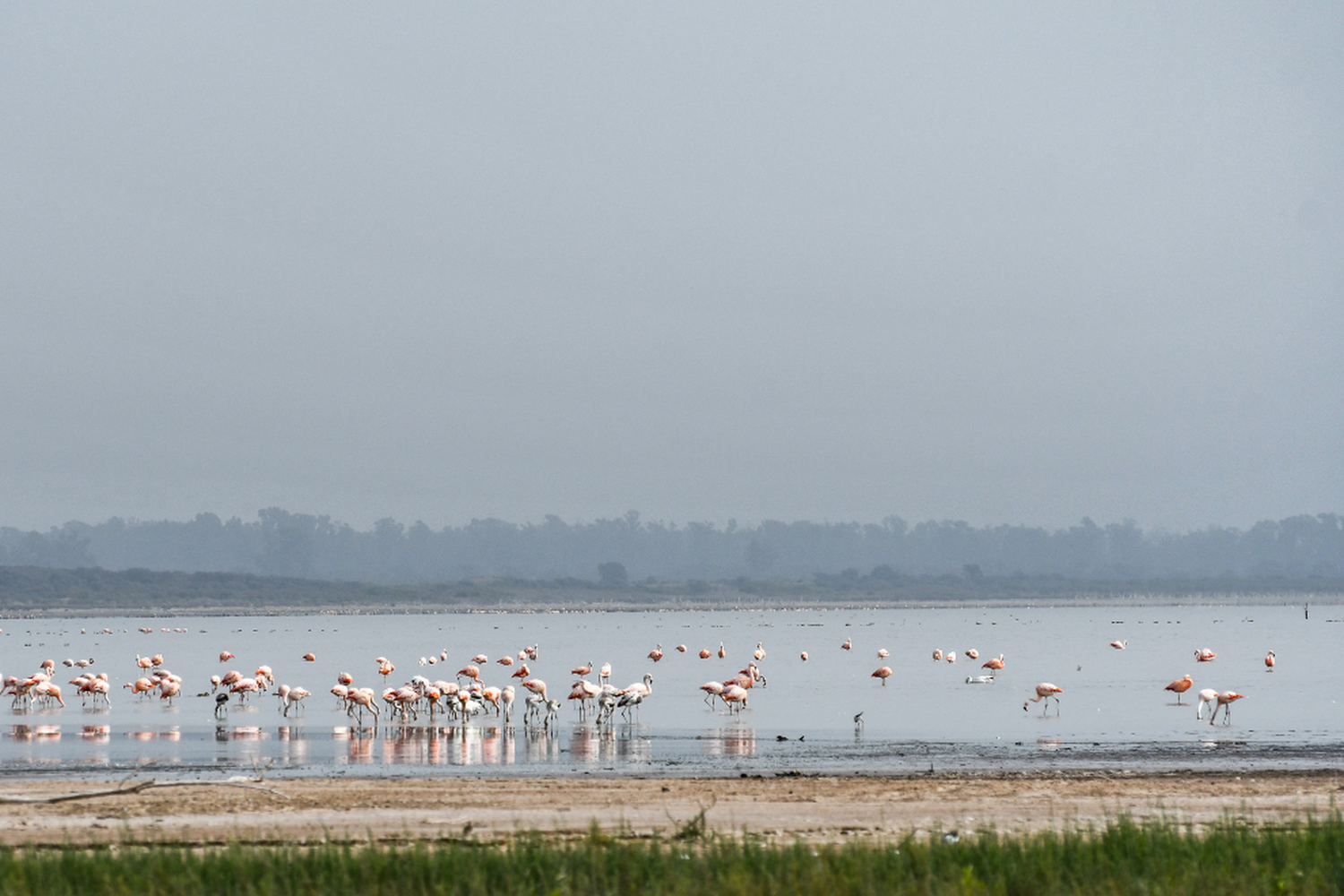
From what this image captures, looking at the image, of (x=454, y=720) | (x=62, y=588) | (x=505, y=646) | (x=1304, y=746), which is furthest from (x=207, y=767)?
(x=62, y=588)

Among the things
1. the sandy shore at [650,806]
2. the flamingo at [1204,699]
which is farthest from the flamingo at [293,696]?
the flamingo at [1204,699]

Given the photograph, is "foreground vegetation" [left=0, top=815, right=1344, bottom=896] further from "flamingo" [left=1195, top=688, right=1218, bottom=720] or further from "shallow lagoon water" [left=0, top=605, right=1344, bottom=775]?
"flamingo" [left=1195, top=688, right=1218, bottom=720]

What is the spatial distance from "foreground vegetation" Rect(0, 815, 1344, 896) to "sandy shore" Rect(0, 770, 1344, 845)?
1938mm

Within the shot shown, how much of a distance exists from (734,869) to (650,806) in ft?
22.3

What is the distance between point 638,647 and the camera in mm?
75000

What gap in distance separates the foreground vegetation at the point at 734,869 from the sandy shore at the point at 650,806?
6.36 feet

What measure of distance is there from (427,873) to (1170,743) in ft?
62.9

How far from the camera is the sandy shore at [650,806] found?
14.8 metres

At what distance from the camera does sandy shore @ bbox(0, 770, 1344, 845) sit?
1484cm

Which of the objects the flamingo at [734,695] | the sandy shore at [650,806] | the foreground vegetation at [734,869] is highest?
the foreground vegetation at [734,869]

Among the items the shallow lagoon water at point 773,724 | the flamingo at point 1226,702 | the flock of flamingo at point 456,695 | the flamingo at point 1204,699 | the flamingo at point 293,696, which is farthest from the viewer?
the flamingo at point 293,696

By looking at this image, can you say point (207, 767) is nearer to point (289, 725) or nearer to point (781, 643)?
point (289, 725)

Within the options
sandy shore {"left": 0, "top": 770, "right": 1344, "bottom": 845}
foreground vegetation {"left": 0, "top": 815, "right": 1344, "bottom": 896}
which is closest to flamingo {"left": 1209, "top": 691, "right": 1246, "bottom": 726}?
sandy shore {"left": 0, "top": 770, "right": 1344, "bottom": 845}

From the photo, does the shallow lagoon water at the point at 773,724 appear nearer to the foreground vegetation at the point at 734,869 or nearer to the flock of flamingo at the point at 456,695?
the flock of flamingo at the point at 456,695
